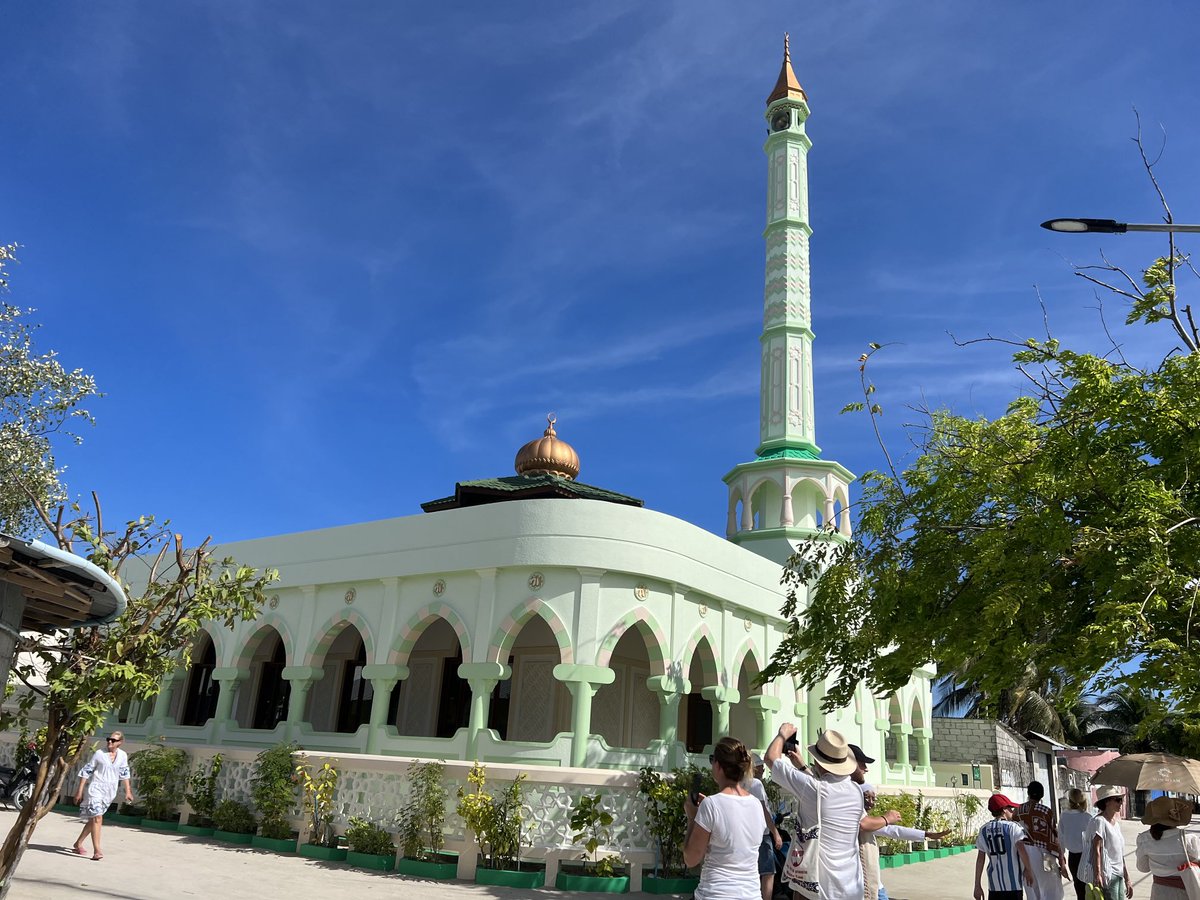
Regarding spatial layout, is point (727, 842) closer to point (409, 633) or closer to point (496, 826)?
point (496, 826)

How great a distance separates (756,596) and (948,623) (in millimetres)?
6810

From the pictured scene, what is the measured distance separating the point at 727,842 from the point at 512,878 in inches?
267

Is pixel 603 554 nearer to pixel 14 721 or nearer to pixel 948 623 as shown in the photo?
pixel 948 623

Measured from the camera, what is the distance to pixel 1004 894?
690 cm

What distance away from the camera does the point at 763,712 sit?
1578cm

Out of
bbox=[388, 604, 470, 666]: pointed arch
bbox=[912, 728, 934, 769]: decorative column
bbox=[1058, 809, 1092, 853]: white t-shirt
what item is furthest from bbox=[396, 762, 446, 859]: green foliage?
bbox=[912, 728, 934, 769]: decorative column

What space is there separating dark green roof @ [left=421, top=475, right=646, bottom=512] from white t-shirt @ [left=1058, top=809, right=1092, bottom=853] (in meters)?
10.6

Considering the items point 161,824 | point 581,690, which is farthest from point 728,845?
point 161,824

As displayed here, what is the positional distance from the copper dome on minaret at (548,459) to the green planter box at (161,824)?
10.0 m

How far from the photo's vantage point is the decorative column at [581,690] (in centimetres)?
1303

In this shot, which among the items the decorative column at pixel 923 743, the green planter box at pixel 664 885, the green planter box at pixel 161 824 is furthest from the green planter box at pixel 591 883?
the decorative column at pixel 923 743

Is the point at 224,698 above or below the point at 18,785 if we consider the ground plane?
above

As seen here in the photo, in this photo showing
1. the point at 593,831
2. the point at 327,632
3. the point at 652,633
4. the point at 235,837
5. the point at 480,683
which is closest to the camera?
the point at 593,831

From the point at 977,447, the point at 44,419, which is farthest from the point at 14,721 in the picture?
the point at 44,419
